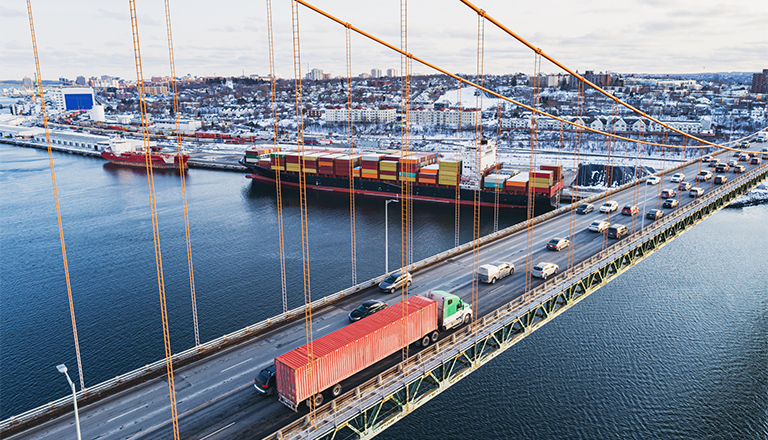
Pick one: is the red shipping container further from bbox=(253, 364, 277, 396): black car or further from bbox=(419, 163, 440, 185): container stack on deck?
bbox=(419, 163, 440, 185): container stack on deck

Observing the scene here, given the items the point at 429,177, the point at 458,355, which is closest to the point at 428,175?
the point at 429,177

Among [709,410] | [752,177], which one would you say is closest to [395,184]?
[752,177]

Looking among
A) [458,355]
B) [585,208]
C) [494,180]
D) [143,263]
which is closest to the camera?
[458,355]

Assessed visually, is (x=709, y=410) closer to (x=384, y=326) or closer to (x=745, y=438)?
(x=745, y=438)

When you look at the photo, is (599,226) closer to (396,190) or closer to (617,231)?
(617,231)

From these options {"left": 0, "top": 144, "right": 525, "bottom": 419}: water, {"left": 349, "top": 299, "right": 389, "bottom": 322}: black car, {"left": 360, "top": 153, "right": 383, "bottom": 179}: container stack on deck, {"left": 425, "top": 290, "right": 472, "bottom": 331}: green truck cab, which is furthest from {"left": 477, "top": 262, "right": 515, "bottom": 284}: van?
{"left": 360, "top": 153, "right": 383, "bottom": 179}: container stack on deck
